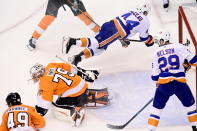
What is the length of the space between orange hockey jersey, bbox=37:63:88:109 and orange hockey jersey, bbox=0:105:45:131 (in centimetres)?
28

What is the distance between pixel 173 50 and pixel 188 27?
371 mm

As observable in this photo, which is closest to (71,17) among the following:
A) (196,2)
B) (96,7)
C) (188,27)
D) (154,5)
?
(96,7)

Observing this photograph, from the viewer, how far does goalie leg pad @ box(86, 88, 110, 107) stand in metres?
3.52

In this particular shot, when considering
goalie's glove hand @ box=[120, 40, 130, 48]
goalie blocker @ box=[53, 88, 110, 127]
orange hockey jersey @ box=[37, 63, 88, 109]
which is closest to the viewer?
orange hockey jersey @ box=[37, 63, 88, 109]

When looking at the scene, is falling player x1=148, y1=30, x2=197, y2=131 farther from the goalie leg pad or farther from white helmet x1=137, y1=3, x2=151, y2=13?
white helmet x1=137, y1=3, x2=151, y2=13

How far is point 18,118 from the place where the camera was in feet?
9.47

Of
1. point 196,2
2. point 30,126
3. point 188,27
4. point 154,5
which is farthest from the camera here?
point 154,5

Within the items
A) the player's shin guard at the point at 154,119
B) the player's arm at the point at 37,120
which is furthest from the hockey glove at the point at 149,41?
the player's arm at the point at 37,120

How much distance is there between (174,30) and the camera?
177 inches

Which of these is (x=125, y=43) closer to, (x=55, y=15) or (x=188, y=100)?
(x=55, y=15)

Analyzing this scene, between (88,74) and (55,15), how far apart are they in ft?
3.07

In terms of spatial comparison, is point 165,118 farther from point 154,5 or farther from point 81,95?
point 154,5

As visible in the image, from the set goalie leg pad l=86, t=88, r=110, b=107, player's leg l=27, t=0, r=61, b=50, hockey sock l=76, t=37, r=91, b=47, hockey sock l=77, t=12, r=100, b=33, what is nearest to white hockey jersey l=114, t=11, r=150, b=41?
hockey sock l=76, t=37, r=91, b=47

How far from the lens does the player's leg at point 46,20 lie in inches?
170
